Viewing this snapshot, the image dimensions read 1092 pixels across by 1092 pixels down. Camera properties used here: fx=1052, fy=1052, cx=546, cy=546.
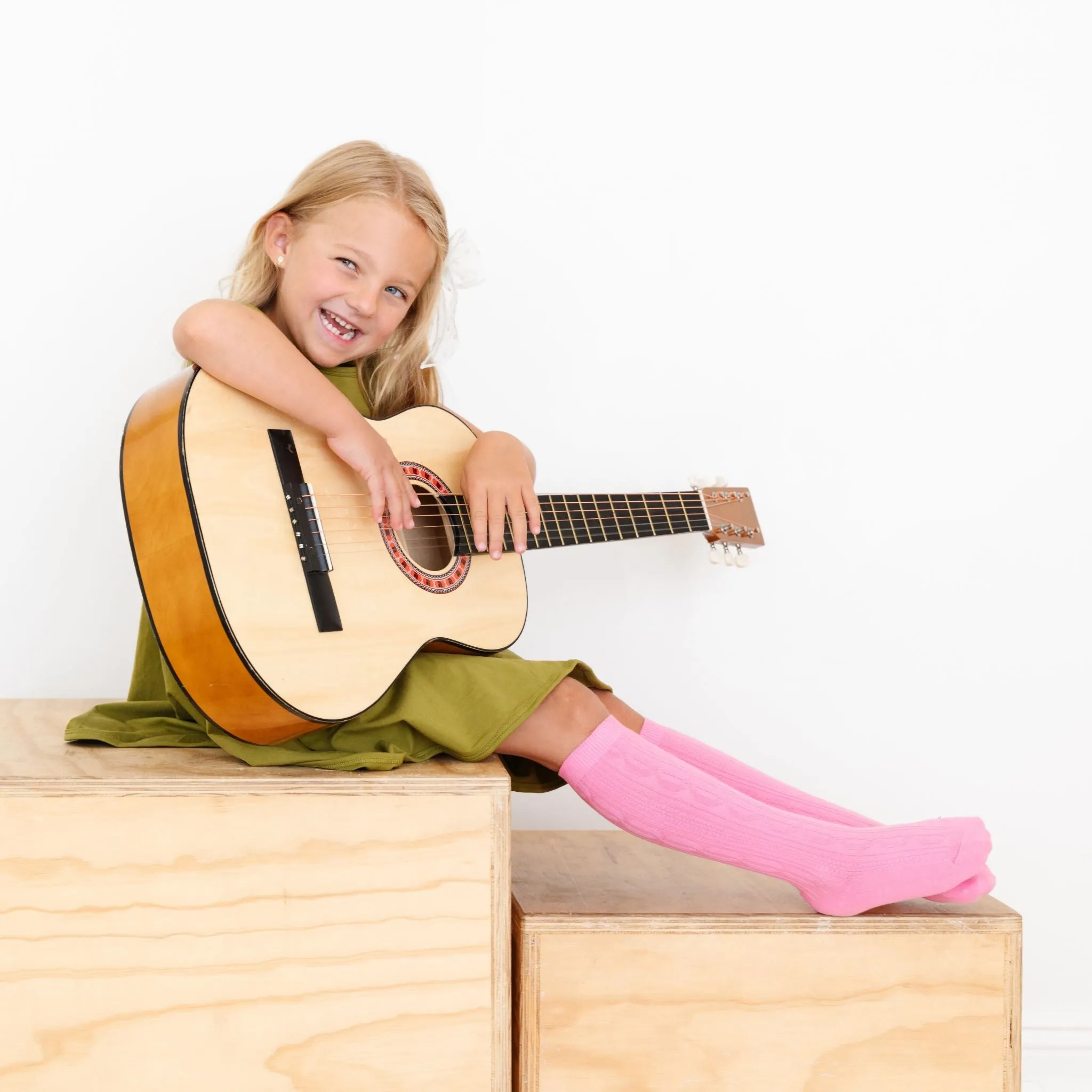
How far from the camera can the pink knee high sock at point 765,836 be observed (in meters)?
1.05

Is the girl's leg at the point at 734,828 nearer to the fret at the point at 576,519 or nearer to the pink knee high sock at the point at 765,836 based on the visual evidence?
the pink knee high sock at the point at 765,836

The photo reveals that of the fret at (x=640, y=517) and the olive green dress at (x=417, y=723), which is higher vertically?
the fret at (x=640, y=517)

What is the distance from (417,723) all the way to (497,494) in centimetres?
26

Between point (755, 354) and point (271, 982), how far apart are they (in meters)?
1.14

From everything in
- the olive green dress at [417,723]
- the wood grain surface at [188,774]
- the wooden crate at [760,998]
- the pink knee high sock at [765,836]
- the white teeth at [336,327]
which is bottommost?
the wooden crate at [760,998]

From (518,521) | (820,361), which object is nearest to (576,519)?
(518,521)

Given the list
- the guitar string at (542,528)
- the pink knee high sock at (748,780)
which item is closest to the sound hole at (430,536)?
the guitar string at (542,528)

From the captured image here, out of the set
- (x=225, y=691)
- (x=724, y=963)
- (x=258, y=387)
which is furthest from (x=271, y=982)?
(x=258, y=387)

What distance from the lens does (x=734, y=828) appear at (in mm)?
1060

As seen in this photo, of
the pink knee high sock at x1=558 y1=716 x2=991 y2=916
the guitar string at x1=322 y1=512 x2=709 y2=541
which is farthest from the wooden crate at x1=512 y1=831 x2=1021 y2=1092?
the guitar string at x1=322 y1=512 x2=709 y2=541

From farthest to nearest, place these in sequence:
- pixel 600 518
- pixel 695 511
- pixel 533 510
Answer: pixel 695 511 < pixel 600 518 < pixel 533 510

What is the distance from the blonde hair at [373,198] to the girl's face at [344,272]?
1 centimetres

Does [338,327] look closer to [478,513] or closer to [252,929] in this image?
[478,513]

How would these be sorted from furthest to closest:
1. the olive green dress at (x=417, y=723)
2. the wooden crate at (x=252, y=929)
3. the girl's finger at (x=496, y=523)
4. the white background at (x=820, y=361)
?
the white background at (x=820, y=361), the girl's finger at (x=496, y=523), the olive green dress at (x=417, y=723), the wooden crate at (x=252, y=929)
